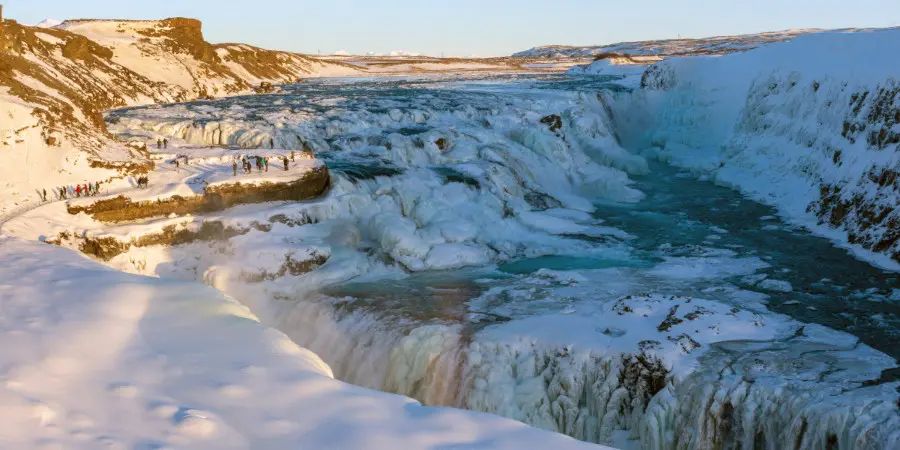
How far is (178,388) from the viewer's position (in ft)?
27.8

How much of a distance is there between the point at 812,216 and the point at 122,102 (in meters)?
35.7

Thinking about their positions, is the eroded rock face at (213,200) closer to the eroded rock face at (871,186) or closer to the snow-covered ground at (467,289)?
the snow-covered ground at (467,289)

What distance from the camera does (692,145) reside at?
40500 mm

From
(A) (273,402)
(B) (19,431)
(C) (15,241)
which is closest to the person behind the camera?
(B) (19,431)

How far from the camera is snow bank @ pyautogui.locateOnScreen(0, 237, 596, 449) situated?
A: 7098 mm

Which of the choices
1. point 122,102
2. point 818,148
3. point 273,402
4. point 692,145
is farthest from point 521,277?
point 122,102

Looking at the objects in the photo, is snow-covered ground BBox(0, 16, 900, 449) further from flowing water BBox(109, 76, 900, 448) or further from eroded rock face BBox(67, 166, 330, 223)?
eroded rock face BBox(67, 166, 330, 223)

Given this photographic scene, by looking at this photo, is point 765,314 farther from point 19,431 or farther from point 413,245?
point 19,431

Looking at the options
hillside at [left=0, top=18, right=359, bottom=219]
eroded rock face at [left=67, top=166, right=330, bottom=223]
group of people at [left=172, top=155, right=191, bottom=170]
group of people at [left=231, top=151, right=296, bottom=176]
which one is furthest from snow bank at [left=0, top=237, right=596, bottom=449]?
group of people at [left=172, top=155, right=191, bottom=170]

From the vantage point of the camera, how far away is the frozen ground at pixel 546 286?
→ 12039 mm

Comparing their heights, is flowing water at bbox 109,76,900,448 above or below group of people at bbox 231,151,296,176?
below

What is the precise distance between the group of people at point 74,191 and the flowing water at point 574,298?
5587 millimetres

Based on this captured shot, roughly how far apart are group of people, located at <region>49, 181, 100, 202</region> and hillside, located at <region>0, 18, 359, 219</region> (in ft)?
0.99

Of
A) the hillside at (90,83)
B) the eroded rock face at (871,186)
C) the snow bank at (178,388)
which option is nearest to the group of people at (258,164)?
the hillside at (90,83)
